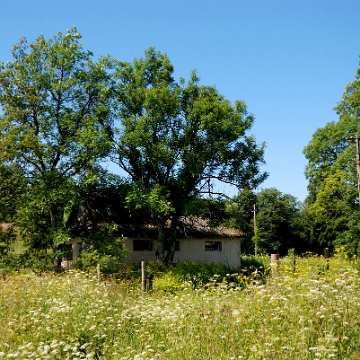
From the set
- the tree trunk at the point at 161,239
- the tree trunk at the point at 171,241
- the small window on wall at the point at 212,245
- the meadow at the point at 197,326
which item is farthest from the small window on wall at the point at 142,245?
the meadow at the point at 197,326

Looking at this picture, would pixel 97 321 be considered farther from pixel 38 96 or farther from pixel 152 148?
pixel 38 96

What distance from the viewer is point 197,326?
25.8 ft

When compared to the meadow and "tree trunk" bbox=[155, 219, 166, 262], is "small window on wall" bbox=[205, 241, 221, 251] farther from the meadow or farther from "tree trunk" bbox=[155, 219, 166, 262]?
the meadow

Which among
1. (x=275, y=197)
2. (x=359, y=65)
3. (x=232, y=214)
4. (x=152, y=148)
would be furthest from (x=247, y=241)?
(x=152, y=148)

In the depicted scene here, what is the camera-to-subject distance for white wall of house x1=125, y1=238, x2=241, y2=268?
102 ft

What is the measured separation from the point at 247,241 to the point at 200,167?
3152 centimetres

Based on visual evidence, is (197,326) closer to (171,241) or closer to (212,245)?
(171,241)

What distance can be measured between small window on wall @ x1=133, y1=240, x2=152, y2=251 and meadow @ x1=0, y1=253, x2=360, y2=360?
815 inches

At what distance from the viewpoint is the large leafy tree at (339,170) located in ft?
118

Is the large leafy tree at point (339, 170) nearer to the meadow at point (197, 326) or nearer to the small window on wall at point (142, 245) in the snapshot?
the small window on wall at point (142, 245)

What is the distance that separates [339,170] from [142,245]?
55.3 feet

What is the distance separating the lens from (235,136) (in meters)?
26.7

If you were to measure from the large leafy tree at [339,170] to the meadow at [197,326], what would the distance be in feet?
91.6

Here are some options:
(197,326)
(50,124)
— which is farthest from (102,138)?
(197,326)
